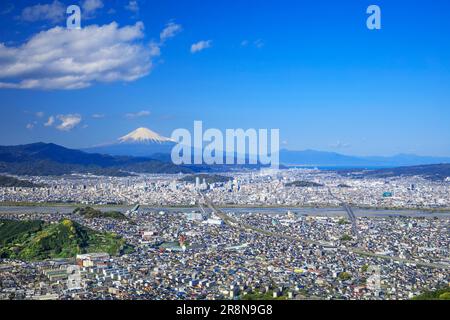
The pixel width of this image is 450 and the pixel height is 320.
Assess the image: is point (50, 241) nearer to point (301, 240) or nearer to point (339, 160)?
point (301, 240)

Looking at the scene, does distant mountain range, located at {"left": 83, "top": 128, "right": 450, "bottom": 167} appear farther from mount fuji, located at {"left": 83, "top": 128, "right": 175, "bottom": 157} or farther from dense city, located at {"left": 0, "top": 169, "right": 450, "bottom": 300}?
dense city, located at {"left": 0, "top": 169, "right": 450, "bottom": 300}

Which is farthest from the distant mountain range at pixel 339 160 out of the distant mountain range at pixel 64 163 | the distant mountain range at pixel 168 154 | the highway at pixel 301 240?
the highway at pixel 301 240

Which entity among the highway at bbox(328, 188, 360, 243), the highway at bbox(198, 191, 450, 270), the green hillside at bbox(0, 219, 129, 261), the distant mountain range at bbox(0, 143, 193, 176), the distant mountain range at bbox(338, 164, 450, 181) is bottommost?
the highway at bbox(328, 188, 360, 243)

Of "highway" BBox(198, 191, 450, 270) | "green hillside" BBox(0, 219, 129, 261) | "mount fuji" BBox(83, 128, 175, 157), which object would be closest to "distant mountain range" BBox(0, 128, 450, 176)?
"mount fuji" BBox(83, 128, 175, 157)

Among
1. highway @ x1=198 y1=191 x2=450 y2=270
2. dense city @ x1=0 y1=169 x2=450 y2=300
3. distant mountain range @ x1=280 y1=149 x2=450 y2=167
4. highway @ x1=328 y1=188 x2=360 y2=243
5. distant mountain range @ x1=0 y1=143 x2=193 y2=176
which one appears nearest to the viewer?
dense city @ x1=0 y1=169 x2=450 y2=300
